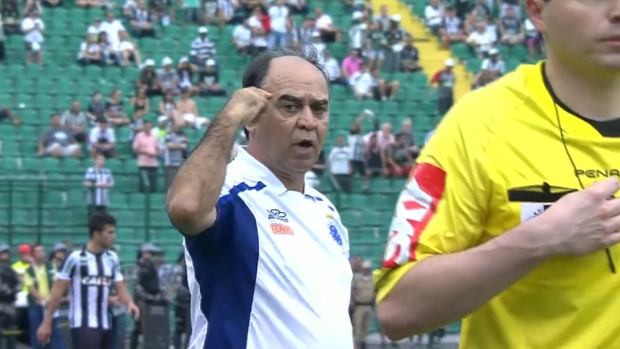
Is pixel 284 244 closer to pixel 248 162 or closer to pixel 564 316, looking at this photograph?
pixel 248 162

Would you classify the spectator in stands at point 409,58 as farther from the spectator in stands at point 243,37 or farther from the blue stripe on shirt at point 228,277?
the blue stripe on shirt at point 228,277

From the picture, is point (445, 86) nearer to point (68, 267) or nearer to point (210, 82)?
point (210, 82)

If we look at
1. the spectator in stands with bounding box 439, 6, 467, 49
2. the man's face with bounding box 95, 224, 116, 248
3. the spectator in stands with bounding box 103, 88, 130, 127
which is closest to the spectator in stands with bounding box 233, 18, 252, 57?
the spectator in stands with bounding box 103, 88, 130, 127

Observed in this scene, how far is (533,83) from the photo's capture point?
2.82m

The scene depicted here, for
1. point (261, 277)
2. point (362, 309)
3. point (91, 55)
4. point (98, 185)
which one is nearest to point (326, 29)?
point (91, 55)

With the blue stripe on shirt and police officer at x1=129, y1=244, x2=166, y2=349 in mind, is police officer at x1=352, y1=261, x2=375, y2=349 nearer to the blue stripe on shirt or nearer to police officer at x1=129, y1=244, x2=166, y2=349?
police officer at x1=129, y1=244, x2=166, y2=349

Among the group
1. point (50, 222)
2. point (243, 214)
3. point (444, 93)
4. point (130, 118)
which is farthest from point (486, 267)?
point (444, 93)

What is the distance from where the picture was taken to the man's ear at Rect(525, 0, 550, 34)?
2.76m

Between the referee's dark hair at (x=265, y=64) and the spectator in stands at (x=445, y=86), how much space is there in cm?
1594

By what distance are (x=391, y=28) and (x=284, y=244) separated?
18.3 meters

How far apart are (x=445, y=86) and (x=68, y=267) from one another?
11.7m

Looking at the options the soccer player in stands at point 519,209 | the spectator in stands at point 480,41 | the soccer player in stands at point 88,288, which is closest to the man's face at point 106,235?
the soccer player in stands at point 88,288

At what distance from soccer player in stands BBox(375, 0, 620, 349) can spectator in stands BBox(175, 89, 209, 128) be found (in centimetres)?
1650

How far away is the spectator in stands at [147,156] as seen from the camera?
698 inches
